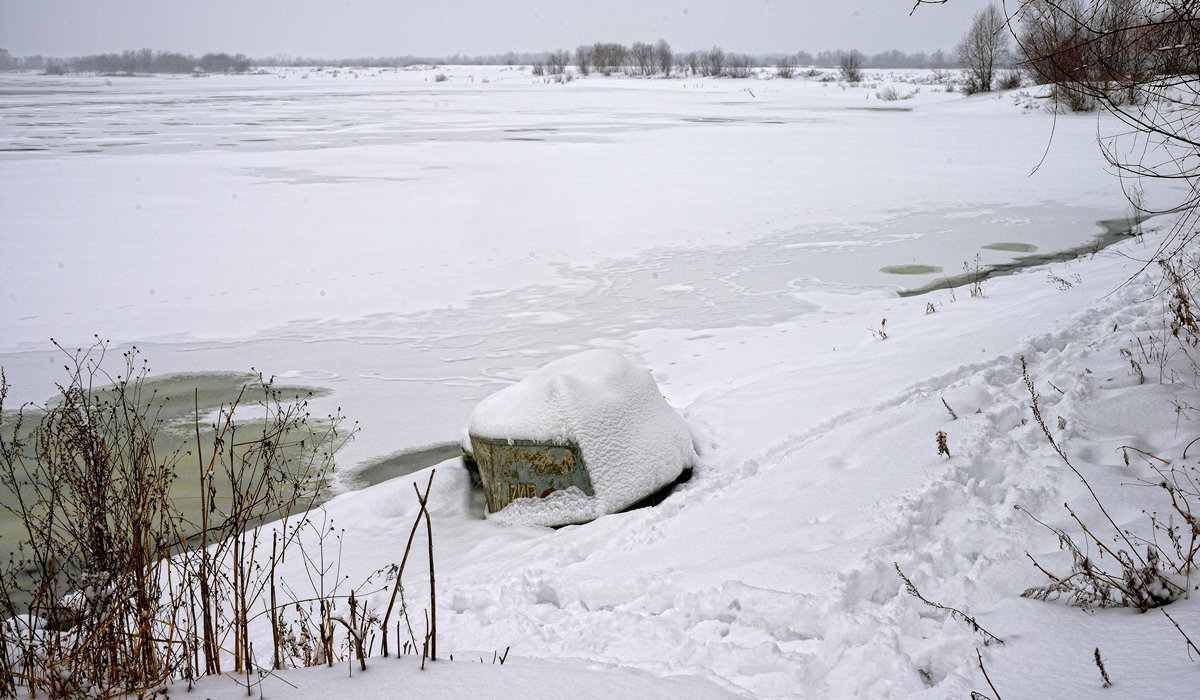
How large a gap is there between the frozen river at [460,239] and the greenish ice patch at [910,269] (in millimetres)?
71

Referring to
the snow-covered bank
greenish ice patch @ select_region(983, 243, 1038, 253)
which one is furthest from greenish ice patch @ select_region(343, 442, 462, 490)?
greenish ice patch @ select_region(983, 243, 1038, 253)

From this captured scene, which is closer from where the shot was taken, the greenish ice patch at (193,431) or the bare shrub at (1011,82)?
the greenish ice patch at (193,431)

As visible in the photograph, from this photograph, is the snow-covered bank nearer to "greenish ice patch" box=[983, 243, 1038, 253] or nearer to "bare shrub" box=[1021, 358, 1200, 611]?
"bare shrub" box=[1021, 358, 1200, 611]

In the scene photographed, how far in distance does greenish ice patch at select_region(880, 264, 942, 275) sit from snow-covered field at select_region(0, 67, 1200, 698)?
2.3 inches

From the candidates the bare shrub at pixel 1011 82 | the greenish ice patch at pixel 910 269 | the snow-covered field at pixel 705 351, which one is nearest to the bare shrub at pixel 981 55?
the bare shrub at pixel 1011 82

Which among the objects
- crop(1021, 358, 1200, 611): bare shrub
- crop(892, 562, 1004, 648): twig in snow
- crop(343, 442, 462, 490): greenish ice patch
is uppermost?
crop(1021, 358, 1200, 611): bare shrub

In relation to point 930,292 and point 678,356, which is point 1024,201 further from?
point 678,356

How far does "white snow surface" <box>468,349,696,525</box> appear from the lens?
4738 mm

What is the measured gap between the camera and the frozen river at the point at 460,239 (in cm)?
766

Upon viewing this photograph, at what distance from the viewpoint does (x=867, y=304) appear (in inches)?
346

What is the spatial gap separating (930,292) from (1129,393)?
478 centimetres

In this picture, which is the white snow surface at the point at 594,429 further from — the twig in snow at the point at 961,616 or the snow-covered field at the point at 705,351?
the twig in snow at the point at 961,616

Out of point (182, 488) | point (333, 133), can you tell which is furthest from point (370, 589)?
point (333, 133)

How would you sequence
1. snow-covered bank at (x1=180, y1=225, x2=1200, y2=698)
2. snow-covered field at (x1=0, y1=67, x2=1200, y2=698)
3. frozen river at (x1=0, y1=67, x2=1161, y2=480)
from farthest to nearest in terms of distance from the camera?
frozen river at (x1=0, y1=67, x2=1161, y2=480) < snow-covered field at (x1=0, y1=67, x2=1200, y2=698) < snow-covered bank at (x1=180, y1=225, x2=1200, y2=698)
